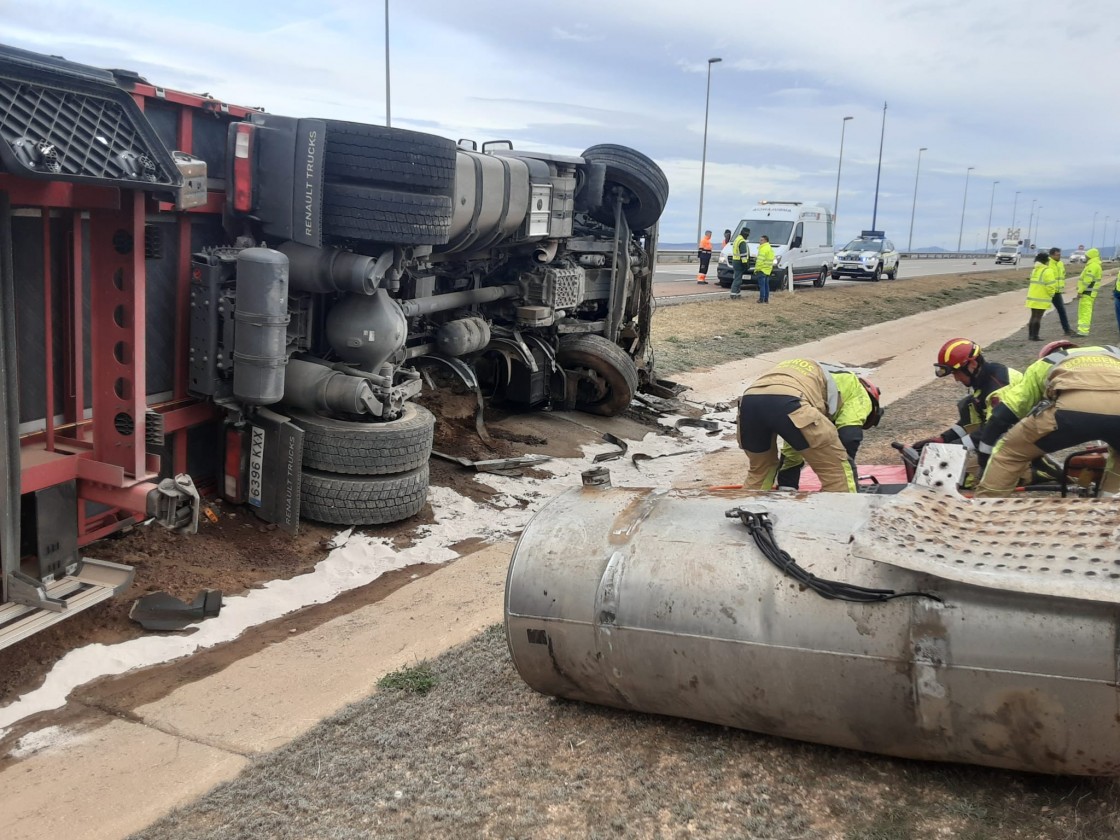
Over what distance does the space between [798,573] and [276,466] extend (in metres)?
3.84

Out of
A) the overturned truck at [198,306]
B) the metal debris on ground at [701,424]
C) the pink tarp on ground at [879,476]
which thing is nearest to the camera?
the overturned truck at [198,306]

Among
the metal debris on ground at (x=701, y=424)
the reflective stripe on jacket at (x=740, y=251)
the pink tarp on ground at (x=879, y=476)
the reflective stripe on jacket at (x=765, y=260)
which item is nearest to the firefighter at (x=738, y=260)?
the reflective stripe on jacket at (x=740, y=251)

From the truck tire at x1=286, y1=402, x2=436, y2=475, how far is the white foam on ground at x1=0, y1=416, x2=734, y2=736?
0.45 m

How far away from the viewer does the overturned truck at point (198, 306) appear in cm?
438

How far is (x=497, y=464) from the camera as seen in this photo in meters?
8.28

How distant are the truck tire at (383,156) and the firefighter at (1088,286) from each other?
51.3ft

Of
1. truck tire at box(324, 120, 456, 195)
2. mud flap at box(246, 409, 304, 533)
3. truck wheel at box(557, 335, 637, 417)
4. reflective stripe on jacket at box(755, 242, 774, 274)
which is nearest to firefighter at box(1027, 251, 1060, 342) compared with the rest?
reflective stripe on jacket at box(755, 242, 774, 274)

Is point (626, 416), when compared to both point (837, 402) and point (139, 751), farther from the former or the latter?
point (139, 751)

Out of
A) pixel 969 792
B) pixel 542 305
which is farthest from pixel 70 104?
pixel 542 305

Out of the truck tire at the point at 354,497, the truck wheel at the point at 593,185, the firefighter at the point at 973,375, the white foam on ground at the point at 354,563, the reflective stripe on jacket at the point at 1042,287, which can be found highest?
the truck wheel at the point at 593,185

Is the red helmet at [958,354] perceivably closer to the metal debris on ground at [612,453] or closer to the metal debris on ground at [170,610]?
the metal debris on ground at [612,453]

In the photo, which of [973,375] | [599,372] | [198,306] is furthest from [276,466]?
[599,372]

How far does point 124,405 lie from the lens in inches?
197

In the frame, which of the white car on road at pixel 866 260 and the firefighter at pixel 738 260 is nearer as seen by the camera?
the firefighter at pixel 738 260
